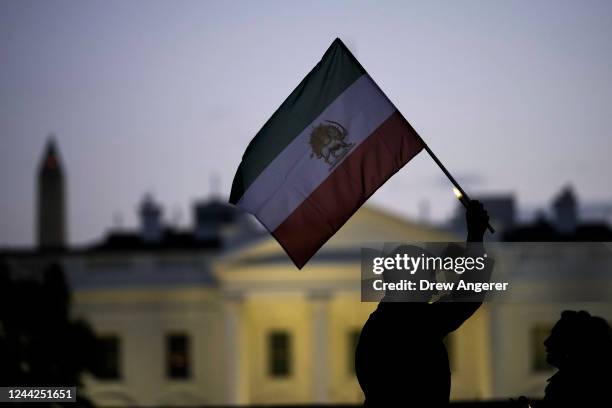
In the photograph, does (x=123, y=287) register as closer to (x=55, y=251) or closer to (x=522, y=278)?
(x=55, y=251)

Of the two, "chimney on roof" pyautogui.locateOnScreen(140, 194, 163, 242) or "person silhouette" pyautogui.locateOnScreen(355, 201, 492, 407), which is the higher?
"chimney on roof" pyautogui.locateOnScreen(140, 194, 163, 242)

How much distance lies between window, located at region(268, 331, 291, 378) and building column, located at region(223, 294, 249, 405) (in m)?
1.69

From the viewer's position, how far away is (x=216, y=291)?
4650cm

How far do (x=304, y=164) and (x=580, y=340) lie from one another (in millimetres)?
3403

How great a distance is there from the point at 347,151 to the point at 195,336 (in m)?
38.4

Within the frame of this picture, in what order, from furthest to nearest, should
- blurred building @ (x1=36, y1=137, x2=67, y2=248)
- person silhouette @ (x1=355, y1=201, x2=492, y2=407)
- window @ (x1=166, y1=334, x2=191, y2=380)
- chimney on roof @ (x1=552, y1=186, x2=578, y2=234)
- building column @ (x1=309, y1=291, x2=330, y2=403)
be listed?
blurred building @ (x1=36, y1=137, x2=67, y2=248)
chimney on roof @ (x1=552, y1=186, x2=578, y2=234)
window @ (x1=166, y1=334, x2=191, y2=380)
building column @ (x1=309, y1=291, x2=330, y2=403)
person silhouette @ (x1=355, y1=201, x2=492, y2=407)

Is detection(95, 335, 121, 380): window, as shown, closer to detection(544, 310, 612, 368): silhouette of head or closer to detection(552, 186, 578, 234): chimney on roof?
detection(552, 186, 578, 234): chimney on roof

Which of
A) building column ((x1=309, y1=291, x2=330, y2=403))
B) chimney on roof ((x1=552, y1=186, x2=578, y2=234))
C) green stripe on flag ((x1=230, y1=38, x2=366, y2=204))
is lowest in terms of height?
building column ((x1=309, y1=291, x2=330, y2=403))

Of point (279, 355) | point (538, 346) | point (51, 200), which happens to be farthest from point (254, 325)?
point (51, 200)

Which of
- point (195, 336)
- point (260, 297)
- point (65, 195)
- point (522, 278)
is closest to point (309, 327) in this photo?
point (260, 297)

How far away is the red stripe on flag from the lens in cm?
877

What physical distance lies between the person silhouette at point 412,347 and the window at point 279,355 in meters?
39.7

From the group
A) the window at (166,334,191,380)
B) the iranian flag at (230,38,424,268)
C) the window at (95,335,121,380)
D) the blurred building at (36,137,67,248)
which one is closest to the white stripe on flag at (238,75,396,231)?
the iranian flag at (230,38,424,268)

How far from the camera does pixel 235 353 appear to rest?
1731 inches
